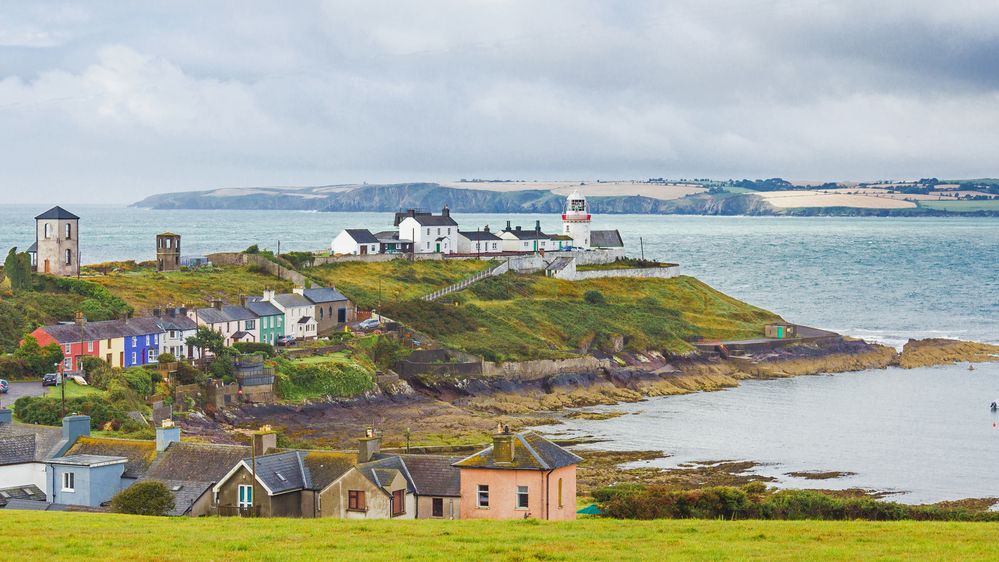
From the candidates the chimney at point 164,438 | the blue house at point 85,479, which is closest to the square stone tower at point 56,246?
the chimney at point 164,438

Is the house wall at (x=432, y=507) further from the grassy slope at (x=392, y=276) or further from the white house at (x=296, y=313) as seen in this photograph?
the grassy slope at (x=392, y=276)

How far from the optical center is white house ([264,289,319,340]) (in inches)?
2805

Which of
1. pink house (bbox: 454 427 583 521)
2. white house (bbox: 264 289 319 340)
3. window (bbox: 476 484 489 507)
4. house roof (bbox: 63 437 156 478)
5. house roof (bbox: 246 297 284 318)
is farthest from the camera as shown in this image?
white house (bbox: 264 289 319 340)

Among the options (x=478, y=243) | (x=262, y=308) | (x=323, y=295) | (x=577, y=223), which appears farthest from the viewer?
(x=577, y=223)

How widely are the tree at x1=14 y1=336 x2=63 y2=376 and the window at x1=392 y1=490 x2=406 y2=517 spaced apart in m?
30.0

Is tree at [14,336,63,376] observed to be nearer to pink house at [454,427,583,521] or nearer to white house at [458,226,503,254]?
pink house at [454,427,583,521]

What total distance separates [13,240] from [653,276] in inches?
4384

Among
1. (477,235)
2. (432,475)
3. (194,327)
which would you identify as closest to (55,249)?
(194,327)

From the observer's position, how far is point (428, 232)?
106m

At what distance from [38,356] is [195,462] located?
26498 mm

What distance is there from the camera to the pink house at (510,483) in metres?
28.3

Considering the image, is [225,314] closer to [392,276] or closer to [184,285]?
[184,285]

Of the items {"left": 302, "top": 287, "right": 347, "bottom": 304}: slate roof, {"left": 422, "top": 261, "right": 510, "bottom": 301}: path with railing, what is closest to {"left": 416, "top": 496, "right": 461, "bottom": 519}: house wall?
{"left": 302, "top": 287, "right": 347, "bottom": 304}: slate roof

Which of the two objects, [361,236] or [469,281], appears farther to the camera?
[361,236]
